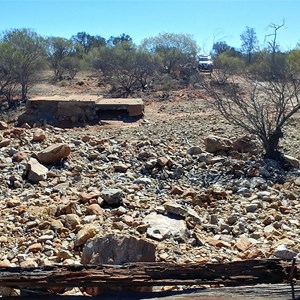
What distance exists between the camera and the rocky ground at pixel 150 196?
4.29m

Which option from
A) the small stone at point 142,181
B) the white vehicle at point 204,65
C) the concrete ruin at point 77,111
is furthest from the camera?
the white vehicle at point 204,65

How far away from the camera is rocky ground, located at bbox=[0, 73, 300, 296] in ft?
14.1

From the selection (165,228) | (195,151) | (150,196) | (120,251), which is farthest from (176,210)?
(195,151)

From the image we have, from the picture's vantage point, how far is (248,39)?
3108cm

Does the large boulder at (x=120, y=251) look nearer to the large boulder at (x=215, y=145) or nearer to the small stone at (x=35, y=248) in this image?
the small stone at (x=35, y=248)

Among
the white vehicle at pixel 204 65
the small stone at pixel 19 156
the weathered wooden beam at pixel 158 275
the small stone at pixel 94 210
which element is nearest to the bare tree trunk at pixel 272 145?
the small stone at pixel 94 210

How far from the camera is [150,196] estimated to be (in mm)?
5996

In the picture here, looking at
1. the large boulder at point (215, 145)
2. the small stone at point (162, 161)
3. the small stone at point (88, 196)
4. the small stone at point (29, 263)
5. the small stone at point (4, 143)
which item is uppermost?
the small stone at point (4, 143)

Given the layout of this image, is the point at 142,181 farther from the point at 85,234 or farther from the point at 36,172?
the point at 85,234

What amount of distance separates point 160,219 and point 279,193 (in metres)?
2.04

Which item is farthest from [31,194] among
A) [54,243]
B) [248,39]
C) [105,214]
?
[248,39]

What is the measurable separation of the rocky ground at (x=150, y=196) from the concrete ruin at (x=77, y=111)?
3038mm

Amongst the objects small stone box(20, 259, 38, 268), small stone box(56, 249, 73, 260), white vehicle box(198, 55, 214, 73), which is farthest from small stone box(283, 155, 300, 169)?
white vehicle box(198, 55, 214, 73)

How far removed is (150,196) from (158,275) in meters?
4.05
